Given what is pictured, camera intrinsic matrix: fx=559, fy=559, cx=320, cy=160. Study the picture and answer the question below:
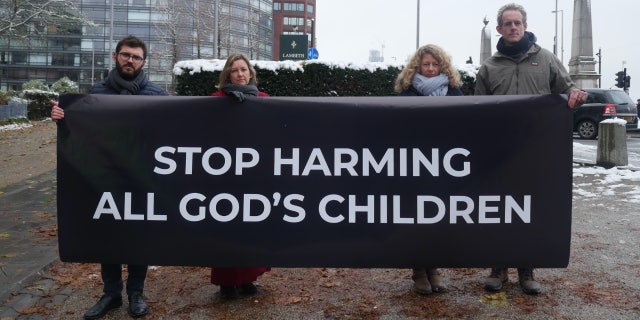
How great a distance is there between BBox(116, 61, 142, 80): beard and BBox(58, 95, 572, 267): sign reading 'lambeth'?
33 centimetres

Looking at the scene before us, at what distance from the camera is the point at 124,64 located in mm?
3742

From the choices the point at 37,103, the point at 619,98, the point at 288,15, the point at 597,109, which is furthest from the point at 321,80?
the point at 288,15

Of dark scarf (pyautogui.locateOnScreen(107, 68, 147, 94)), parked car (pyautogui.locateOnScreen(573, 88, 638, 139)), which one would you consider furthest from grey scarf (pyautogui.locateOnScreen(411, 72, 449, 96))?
parked car (pyautogui.locateOnScreen(573, 88, 638, 139))

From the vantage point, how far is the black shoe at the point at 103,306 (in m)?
3.65

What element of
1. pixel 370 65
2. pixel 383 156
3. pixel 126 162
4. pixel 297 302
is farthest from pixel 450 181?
pixel 370 65

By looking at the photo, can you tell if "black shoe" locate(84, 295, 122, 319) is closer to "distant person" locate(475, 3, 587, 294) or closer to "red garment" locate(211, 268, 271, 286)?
"red garment" locate(211, 268, 271, 286)

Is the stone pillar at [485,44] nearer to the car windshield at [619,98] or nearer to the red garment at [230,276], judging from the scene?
the car windshield at [619,98]

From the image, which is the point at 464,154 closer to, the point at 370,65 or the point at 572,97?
the point at 572,97

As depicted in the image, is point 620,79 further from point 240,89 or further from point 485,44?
point 240,89

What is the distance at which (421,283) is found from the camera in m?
4.07

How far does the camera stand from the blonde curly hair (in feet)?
13.4

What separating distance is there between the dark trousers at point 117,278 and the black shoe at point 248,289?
0.72 m

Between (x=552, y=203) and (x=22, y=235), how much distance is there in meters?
5.11

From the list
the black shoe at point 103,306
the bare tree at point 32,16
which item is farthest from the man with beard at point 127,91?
the bare tree at point 32,16
